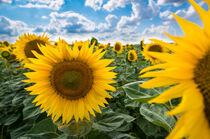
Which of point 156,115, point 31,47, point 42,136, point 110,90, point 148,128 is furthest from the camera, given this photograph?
point 31,47

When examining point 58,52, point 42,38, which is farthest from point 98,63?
point 42,38

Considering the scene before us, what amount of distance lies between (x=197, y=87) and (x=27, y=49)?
3377mm

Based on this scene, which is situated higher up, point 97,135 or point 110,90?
point 110,90

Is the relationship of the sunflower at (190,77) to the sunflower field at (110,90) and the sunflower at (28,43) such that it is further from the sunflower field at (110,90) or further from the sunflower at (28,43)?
the sunflower at (28,43)

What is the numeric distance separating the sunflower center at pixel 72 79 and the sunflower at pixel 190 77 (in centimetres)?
106

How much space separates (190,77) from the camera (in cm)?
66

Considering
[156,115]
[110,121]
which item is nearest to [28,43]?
[110,121]

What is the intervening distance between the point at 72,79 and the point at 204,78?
126 cm

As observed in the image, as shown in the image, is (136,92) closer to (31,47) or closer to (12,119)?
(12,119)

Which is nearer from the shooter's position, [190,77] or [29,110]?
[190,77]

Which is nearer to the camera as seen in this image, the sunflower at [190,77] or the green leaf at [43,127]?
the sunflower at [190,77]

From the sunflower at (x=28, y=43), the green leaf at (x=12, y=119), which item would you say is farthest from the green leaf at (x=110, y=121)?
the sunflower at (x=28, y=43)

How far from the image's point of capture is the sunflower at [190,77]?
0.58 metres

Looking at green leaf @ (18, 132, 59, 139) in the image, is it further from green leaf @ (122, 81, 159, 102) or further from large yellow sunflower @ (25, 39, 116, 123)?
green leaf @ (122, 81, 159, 102)
